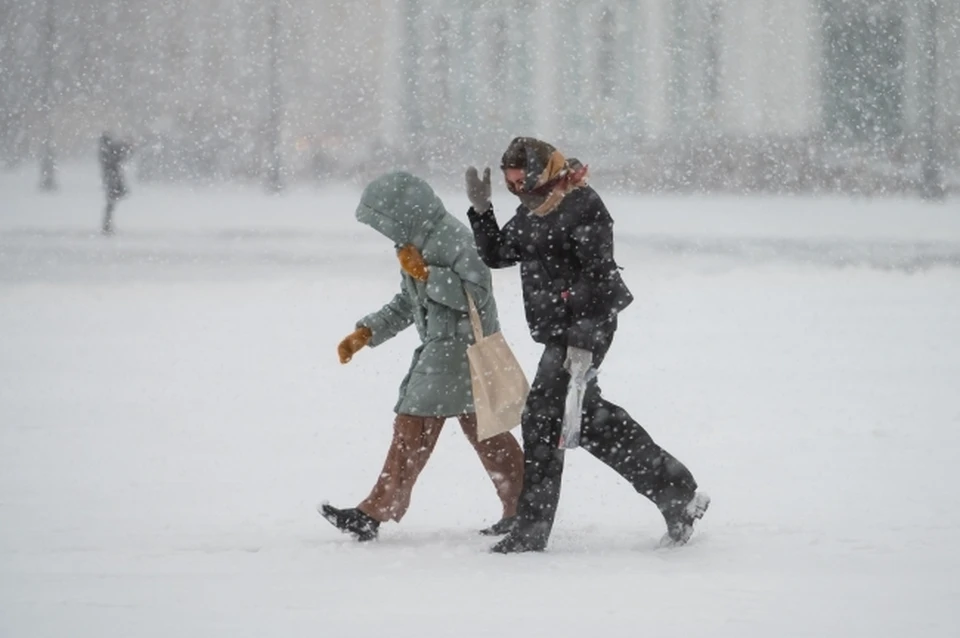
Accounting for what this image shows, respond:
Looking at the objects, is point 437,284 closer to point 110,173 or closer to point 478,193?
point 478,193

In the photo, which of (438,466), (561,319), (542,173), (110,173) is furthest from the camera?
(110,173)

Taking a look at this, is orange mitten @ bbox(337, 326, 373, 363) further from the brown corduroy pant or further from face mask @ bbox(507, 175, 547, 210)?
face mask @ bbox(507, 175, 547, 210)

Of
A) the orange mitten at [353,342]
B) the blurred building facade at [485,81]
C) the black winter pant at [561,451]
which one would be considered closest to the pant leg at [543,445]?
the black winter pant at [561,451]

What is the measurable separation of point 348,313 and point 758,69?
78.7ft

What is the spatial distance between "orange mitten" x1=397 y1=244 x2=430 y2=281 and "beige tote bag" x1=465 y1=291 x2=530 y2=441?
0.61 feet

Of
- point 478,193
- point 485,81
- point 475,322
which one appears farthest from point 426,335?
point 485,81

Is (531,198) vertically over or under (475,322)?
over

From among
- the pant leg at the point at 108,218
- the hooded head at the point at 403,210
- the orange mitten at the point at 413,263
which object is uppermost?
the hooded head at the point at 403,210

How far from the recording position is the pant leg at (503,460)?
18.0ft

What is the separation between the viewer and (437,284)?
5.37 m

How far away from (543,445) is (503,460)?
1.30ft

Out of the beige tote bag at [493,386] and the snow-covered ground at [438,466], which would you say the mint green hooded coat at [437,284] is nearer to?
the beige tote bag at [493,386]

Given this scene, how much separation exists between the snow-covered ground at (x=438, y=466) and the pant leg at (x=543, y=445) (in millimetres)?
153

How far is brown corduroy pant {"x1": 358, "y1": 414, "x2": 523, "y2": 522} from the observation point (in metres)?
5.38
